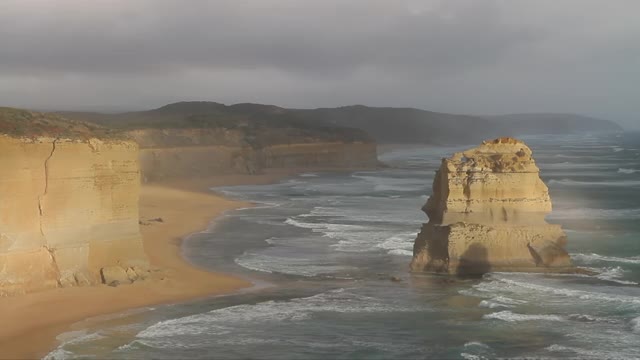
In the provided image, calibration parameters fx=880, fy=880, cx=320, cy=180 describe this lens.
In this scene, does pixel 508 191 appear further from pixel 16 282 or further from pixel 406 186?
pixel 406 186

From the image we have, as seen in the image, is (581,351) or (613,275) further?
(613,275)

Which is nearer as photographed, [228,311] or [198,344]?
[198,344]

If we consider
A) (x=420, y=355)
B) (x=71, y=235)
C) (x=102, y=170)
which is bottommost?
(x=420, y=355)

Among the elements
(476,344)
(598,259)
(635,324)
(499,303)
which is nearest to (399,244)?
(598,259)

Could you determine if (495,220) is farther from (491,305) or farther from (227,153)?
(227,153)

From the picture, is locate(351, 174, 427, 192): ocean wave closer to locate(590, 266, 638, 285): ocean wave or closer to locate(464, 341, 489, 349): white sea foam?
locate(590, 266, 638, 285): ocean wave

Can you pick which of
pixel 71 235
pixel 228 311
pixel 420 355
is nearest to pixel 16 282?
pixel 71 235
